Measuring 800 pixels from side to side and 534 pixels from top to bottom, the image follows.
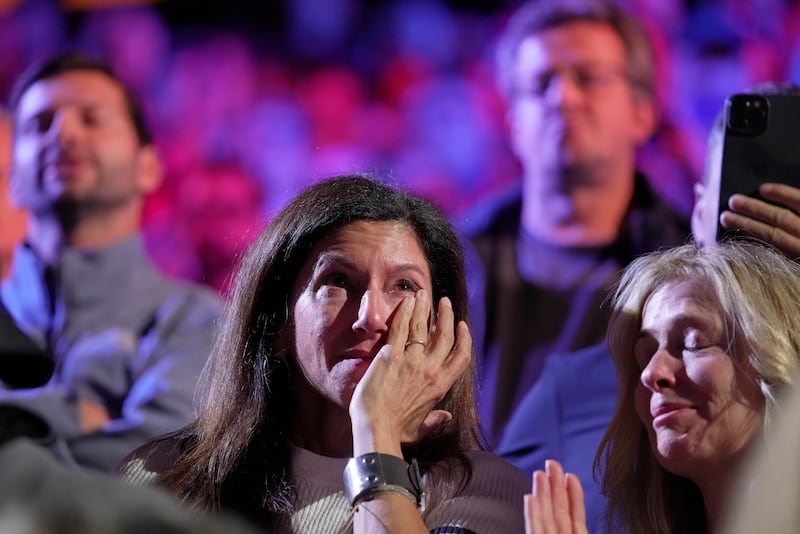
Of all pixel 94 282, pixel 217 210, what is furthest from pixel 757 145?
pixel 94 282

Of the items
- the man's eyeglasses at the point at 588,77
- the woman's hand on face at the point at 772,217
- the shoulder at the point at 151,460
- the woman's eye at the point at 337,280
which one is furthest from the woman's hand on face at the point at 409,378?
the man's eyeglasses at the point at 588,77

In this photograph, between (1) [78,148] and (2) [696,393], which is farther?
(1) [78,148]

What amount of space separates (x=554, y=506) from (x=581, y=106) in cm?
166

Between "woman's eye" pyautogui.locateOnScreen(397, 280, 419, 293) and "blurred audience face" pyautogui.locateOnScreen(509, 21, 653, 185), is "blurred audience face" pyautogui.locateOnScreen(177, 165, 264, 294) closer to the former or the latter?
"blurred audience face" pyautogui.locateOnScreen(509, 21, 653, 185)

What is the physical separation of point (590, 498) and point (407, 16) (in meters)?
1.63

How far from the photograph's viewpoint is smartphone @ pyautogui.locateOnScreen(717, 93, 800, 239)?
6.15 ft

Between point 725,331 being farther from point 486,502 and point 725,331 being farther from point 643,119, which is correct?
point 643,119

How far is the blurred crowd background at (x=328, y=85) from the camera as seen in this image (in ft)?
9.84

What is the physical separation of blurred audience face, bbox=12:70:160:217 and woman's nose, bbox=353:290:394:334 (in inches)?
63.1

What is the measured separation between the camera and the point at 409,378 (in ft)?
5.31

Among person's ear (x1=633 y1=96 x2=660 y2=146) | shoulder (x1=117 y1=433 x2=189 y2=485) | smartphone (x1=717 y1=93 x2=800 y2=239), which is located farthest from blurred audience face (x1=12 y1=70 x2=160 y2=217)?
smartphone (x1=717 y1=93 x2=800 y2=239)

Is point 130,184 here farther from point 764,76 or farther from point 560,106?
point 764,76

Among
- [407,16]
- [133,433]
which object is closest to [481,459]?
[133,433]

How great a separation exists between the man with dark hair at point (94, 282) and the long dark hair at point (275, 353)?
0.96 meters
